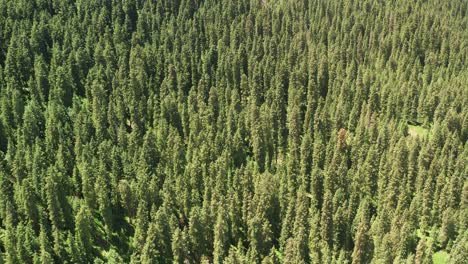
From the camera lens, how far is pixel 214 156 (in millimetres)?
138750

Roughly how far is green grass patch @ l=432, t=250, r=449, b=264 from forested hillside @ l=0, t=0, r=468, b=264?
463mm

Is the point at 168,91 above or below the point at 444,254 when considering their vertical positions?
above

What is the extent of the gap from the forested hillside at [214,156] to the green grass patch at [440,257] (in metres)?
0.46

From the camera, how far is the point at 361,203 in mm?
121062

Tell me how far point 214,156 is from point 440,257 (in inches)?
2558

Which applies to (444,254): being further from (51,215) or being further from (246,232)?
(51,215)

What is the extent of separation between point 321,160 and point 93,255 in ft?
230

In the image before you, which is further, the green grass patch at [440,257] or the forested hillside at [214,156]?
the green grass patch at [440,257]

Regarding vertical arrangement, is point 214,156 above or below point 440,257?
above

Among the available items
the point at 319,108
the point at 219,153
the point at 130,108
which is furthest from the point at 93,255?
the point at 319,108

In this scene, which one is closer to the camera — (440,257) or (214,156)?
(440,257)

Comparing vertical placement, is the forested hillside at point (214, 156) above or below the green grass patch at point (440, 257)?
above

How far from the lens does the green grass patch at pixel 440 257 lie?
384 feet

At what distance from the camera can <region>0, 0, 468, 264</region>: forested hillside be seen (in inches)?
4279
